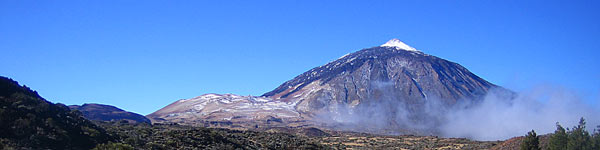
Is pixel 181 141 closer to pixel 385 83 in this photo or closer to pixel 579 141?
pixel 579 141

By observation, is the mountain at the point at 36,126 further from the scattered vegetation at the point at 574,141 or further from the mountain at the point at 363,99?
the mountain at the point at 363,99

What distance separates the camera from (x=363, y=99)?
162 metres

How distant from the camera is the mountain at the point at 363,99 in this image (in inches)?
5566

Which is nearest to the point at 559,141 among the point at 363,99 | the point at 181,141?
the point at 181,141

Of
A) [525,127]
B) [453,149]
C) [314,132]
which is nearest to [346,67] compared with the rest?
[525,127]

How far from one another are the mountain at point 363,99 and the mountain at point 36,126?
3784 inches

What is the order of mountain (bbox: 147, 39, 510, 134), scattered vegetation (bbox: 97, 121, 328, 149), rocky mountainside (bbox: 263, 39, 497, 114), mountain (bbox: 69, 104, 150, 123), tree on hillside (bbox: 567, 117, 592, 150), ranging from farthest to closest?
rocky mountainside (bbox: 263, 39, 497, 114) → mountain (bbox: 147, 39, 510, 134) → mountain (bbox: 69, 104, 150, 123) → tree on hillside (bbox: 567, 117, 592, 150) → scattered vegetation (bbox: 97, 121, 328, 149)

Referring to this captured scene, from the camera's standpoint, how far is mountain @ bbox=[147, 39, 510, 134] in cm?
14138

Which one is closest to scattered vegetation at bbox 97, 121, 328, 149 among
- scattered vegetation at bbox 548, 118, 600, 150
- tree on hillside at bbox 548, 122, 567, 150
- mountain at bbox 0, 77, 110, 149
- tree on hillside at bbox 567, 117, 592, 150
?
mountain at bbox 0, 77, 110, 149

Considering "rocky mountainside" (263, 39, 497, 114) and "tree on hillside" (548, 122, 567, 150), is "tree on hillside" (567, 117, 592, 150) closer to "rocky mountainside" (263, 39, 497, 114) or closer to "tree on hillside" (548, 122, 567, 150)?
"tree on hillside" (548, 122, 567, 150)

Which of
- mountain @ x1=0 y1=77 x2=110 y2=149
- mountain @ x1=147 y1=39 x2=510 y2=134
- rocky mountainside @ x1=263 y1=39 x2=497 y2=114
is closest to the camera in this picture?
mountain @ x1=0 y1=77 x2=110 y2=149

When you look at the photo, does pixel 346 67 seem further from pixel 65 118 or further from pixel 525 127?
pixel 65 118

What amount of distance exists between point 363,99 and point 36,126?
138096 mm

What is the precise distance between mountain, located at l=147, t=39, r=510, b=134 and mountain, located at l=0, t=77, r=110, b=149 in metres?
96.1
